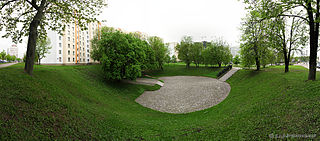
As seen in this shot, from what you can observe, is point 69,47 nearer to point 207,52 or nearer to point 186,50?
point 186,50

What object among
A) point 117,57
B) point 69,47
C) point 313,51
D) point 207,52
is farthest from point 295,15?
point 69,47

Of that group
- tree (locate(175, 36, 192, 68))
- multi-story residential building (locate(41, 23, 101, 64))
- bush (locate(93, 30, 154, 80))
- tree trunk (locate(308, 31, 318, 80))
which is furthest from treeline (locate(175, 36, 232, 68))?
tree trunk (locate(308, 31, 318, 80))

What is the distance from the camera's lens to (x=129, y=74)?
71.5ft

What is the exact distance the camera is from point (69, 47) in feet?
167

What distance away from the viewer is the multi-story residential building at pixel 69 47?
45156 mm

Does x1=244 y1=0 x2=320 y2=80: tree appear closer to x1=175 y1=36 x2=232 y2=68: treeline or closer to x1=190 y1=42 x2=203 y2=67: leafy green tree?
x1=175 y1=36 x2=232 y2=68: treeline

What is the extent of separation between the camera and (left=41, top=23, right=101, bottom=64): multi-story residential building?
148 ft

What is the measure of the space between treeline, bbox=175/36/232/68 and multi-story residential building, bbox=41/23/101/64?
107 ft

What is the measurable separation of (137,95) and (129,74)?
3.99 m

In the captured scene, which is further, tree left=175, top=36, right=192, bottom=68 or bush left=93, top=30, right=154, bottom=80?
tree left=175, top=36, right=192, bottom=68

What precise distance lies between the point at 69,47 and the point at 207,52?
52640 mm

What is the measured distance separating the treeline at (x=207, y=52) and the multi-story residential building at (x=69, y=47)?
3274 centimetres

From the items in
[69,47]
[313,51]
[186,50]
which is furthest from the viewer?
[186,50]

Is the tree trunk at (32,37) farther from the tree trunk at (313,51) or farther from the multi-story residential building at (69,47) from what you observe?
the multi-story residential building at (69,47)
